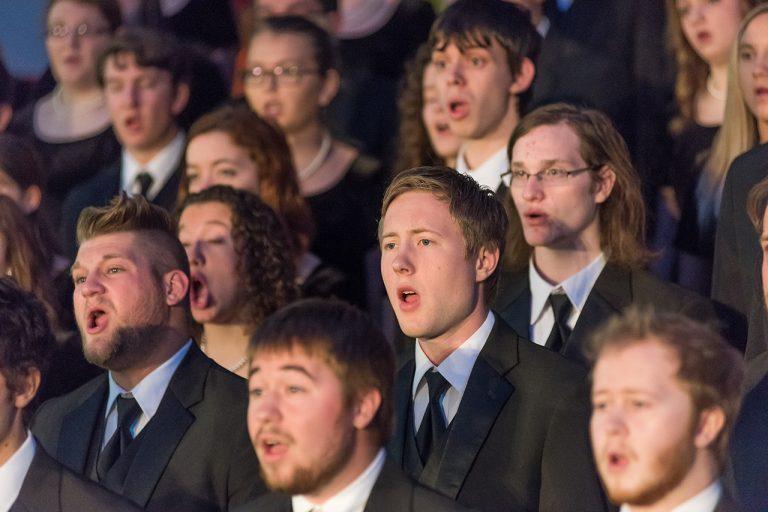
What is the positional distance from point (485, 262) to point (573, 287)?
64 centimetres

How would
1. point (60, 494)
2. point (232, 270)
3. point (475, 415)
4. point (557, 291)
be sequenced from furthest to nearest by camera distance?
point (232, 270), point (557, 291), point (475, 415), point (60, 494)

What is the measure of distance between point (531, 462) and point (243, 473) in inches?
32.2

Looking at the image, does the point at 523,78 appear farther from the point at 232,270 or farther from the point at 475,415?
the point at 475,415

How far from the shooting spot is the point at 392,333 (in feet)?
20.3

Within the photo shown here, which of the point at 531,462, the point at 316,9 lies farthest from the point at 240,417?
the point at 316,9

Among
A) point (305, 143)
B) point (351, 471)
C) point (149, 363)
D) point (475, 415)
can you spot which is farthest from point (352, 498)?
point (305, 143)

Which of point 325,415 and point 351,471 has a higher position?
point 325,415

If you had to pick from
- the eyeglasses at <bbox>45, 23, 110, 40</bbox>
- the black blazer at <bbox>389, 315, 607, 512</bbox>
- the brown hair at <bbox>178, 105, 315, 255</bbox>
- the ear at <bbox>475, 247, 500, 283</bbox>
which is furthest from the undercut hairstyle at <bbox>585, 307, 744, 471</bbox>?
the eyeglasses at <bbox>45, 23, 110, 40</bbox>

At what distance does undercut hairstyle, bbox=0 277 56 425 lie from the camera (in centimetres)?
452

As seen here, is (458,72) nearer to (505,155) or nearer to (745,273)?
(505,155)

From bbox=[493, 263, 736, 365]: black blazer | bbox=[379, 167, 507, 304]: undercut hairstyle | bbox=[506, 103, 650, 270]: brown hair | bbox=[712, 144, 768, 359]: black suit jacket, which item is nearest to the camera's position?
bbox=[379, 167, 507, 304]: undercut hairstyle

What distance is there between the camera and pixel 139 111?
24.1 ft

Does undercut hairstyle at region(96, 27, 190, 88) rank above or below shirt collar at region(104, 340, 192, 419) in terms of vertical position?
above

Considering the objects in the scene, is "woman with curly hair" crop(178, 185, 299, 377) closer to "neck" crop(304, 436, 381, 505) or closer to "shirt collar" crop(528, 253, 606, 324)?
"shirt collar" crop(528, 253, 606, 324)
